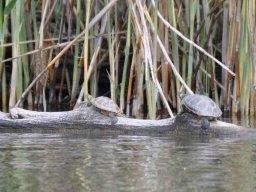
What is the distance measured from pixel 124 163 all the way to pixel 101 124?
136 centimetres

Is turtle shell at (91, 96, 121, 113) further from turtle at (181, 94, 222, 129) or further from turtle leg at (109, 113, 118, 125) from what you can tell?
turtle at (181, 94, 222, 129)

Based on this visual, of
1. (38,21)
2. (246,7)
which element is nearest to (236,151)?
(246,7)

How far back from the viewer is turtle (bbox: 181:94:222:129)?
6.25 meters

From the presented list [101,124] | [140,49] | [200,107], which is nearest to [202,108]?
[200,107]

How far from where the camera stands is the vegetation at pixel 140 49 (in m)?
7.82

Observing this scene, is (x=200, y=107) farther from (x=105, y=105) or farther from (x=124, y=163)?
(x=124, y=163)

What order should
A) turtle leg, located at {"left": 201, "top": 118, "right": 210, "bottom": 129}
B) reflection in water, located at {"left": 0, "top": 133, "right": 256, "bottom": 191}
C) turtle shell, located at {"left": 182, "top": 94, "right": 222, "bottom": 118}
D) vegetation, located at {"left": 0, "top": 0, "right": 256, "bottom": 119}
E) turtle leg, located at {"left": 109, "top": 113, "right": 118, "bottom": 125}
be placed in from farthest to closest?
vegetation, located at {"left": 0, "top": 0, "right": 256, "bottom": 119} → turtle leg, located at {"left": 109, "top": 113, "right": 118, "bottom": 125} → turtle leg, located at {"left": 201, "top": 118, "right": 210, "bottom": 129} → turtle shell, located at {"left": 182, "top": 94, "right": 222, "bottom": 118} → reflection in water, located at {"left": 0, "top": 133, "right": 256, "bottom": 191}

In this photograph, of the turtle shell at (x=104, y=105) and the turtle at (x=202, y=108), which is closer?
the turtle at (x=202, y=108)

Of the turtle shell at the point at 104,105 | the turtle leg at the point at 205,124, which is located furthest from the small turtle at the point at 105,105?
the turtle leg at the point at 205,124

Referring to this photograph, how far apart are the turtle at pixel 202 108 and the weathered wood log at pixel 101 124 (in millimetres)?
61

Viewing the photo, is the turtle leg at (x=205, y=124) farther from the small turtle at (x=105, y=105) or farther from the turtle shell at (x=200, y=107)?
the small turtle at (x=105, y=105)

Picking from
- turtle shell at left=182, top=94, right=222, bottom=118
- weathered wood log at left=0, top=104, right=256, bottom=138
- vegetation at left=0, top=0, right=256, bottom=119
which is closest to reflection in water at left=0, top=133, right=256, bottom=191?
weathered wood log at left=0, top=104, right=256, bottom=138

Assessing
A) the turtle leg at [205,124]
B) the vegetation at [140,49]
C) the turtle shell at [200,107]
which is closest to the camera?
the turtle shell at [200,107]

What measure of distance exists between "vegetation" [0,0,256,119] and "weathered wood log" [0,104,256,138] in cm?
87
